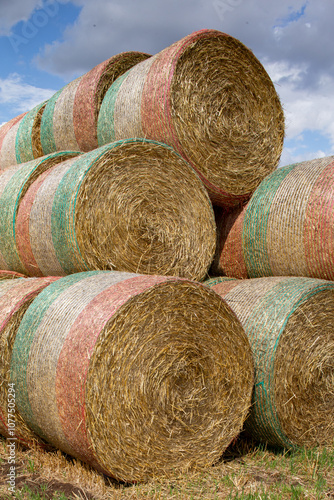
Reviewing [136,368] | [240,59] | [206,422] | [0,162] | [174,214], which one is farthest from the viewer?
[0,162]

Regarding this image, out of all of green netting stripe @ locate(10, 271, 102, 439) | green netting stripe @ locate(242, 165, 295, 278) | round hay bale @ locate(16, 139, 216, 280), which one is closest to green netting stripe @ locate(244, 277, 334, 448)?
green netting stripe @ locate(242, 165, 295, 278)

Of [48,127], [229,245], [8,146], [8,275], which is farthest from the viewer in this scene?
[8,146]

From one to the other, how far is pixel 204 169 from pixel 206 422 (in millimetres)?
1893

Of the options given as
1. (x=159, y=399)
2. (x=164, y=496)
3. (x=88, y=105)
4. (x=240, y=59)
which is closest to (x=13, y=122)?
(x=88, y=105)

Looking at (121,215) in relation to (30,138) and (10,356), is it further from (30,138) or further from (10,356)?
(30,138)

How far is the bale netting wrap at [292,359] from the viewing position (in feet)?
10.7

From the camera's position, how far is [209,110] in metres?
4.15

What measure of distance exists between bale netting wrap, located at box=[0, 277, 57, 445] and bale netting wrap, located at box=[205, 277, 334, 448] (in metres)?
1.38

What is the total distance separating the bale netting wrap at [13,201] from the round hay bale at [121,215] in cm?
10

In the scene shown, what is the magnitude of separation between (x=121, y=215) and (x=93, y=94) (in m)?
1.63

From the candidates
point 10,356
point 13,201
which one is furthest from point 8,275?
point 10,356

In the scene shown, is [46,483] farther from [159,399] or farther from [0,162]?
[0,162]

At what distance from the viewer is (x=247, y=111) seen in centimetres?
438

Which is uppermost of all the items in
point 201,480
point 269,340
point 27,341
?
point 269,340
